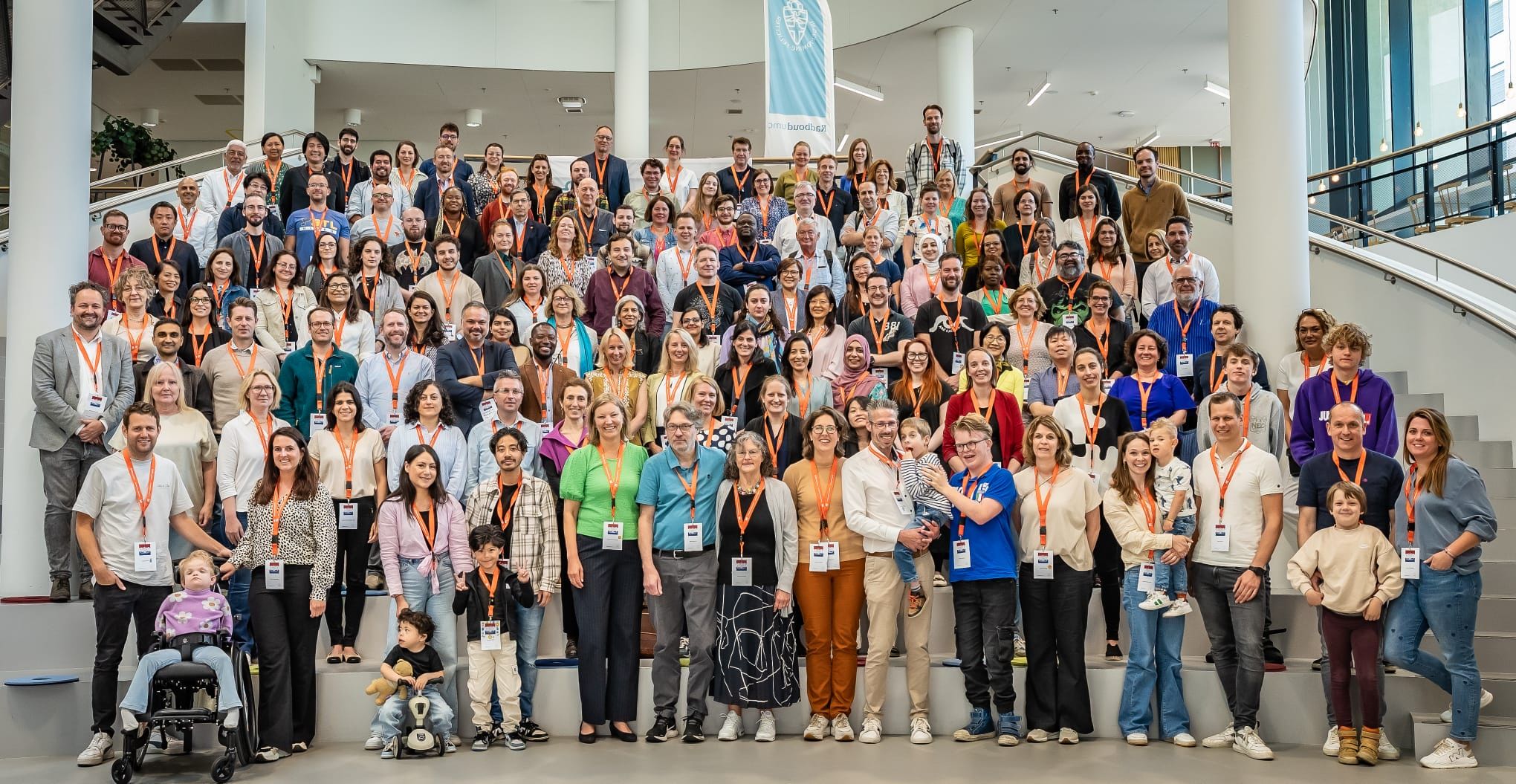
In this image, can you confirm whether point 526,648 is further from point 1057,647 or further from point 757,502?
point 1057,647

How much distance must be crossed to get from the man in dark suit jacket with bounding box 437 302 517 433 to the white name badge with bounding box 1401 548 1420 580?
14.6ft

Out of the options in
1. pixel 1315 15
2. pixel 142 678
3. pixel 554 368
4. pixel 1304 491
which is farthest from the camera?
pixel 1315 15

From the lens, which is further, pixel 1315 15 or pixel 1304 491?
pixel 1315 15

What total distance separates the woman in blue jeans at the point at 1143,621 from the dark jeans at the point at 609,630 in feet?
7.51

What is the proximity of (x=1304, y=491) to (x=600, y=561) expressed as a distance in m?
3.27

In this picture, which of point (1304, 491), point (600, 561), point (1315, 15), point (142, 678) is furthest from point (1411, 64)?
point (142, 678)

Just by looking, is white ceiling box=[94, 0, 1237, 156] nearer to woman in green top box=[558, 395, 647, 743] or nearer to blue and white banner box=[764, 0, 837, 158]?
blue and white banner box=[764, 0, 837, 158]

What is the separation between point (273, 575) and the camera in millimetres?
5391

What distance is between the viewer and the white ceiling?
1514 centimetres

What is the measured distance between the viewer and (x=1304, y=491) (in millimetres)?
5484

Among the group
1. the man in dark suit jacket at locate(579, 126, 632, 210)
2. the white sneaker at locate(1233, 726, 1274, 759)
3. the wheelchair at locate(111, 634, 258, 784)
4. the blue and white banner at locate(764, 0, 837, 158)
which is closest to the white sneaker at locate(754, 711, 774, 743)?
the white sneaker at locate(1233, 726, 1274, 759)

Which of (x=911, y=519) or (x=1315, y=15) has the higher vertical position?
(x=1315, y=15)

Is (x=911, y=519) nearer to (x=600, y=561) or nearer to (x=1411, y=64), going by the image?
(x=600, y=561)

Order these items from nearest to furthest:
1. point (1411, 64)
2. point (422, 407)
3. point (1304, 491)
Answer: point (1304, 491) → point (422, 407) → point (1411, 64)
